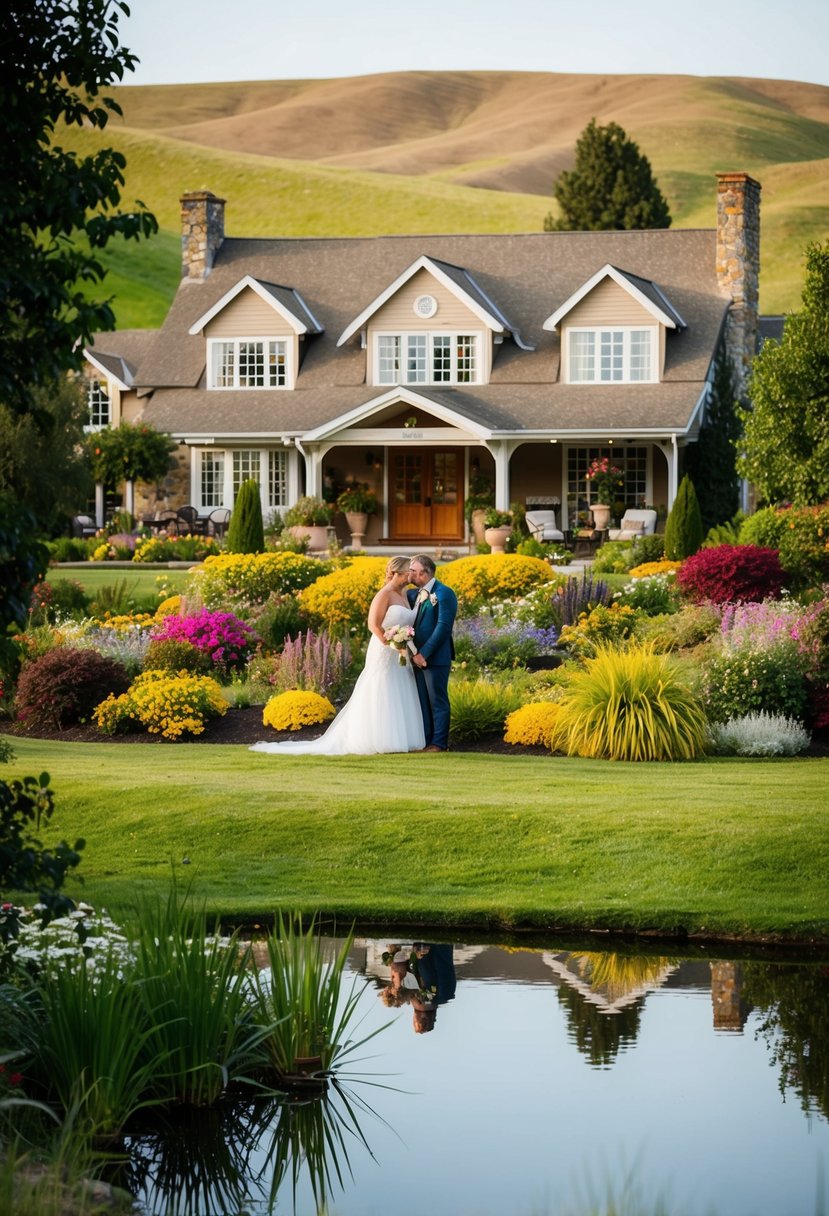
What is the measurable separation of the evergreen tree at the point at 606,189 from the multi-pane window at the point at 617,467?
93.2ft

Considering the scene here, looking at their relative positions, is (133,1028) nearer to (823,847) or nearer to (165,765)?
(823,847)

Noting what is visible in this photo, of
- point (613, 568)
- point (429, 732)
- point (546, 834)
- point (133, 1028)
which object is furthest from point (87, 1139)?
point (613, 568)

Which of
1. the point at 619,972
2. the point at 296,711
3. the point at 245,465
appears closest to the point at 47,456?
the point at 245,465

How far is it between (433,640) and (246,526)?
1613 centimetres

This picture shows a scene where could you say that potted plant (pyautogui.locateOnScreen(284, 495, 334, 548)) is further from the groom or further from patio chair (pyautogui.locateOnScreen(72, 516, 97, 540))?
the groom

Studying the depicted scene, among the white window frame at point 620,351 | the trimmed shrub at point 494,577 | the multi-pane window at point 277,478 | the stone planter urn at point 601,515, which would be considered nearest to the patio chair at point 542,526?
the stone planter urn at point 601,515

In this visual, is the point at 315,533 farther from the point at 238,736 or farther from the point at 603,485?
the point at 238,736

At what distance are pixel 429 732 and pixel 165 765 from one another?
2.78 meters

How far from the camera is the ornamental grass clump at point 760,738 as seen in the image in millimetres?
15844

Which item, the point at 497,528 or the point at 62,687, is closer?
the point at 62,687

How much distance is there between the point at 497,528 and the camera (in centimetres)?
3500

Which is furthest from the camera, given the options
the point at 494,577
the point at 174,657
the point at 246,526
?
the point at 246,526

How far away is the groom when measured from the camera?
14883mm

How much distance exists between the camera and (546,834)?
1152 cm
